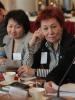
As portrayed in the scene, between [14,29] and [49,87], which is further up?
[14,29]

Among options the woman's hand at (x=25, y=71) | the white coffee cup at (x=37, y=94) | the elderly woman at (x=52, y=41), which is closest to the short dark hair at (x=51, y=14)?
the elderly woman at (x=52, y=41)

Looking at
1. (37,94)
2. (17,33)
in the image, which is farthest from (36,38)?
(37,94)

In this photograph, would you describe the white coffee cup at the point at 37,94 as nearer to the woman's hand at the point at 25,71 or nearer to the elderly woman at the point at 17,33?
the woman's hand at the point at 25,71

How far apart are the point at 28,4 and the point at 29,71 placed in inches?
150

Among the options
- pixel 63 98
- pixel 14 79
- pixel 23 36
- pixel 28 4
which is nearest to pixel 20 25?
pixel 23 36

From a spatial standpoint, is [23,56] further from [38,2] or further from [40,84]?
[38,2]

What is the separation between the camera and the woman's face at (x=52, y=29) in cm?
247

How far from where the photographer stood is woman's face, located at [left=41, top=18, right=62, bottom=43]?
97.4 inches

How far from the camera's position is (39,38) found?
2.81 m

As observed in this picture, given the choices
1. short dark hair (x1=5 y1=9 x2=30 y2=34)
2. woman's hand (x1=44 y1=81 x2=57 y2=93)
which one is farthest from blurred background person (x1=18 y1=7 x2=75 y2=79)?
short dark hair (x1=5 y1=9 x2=30 y2=34)

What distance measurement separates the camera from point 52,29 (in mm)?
2488

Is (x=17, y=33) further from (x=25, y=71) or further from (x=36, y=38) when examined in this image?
(x=25, y=71)

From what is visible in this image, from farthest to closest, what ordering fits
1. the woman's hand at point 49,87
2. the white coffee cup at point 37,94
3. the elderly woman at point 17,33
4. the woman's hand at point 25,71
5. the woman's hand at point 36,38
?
1. the elderly woman at point 17,33
2. the woman's hand at point 36,38
3. the woman's hand at point 25,71
4. the woman's hand at point 49,87
5. the white coffee cup at point 37,94

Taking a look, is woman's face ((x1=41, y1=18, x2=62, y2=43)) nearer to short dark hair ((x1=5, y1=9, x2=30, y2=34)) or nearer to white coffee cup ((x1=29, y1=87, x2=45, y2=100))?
short dark hair ((x1=5, y1=9, x2=30, y2=34))
